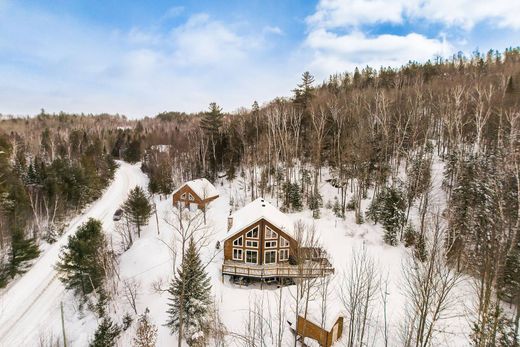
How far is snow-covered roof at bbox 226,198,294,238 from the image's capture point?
85.4ft

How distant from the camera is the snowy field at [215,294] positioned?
19.8 metres

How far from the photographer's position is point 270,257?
87.8ft

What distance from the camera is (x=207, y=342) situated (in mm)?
18812

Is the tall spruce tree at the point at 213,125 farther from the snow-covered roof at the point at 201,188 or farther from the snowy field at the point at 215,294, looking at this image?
the snowy field at the point at 215,294

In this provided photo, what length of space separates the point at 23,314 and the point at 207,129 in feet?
114

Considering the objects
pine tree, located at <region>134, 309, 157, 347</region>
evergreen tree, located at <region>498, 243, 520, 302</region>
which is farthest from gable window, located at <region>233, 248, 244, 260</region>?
evergreen tree, located at <region>498, 243, 520, 302</region>

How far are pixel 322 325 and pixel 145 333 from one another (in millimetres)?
11513

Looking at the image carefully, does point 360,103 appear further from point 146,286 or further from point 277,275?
point 146,286

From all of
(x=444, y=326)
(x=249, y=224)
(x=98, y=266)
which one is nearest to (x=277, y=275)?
(x=249, y=224)

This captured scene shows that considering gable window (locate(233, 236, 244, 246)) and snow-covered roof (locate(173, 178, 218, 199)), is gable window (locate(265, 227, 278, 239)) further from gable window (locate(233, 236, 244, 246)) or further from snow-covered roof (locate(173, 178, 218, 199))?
snow-covered roof (locate(173, 178, 218, 199))

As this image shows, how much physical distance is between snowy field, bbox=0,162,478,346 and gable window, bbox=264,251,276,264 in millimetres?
2428

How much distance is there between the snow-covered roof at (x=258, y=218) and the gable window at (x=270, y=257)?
257 centimetres

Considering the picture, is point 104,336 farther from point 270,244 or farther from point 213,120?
point 213,120

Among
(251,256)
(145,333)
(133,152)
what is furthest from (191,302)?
(133,152)
